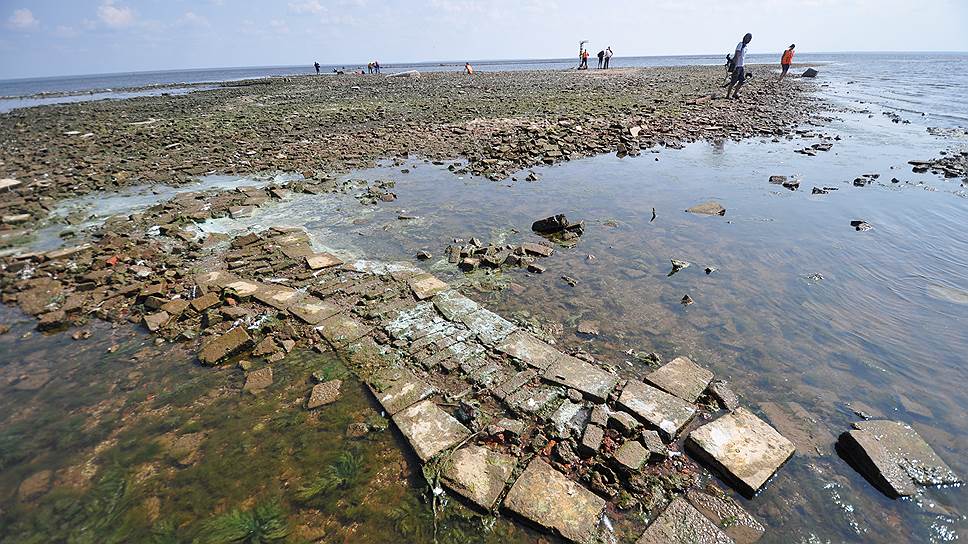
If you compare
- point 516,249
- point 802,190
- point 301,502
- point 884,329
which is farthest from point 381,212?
point 802,190

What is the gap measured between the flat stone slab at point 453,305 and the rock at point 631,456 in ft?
7.96

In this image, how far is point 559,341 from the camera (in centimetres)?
464

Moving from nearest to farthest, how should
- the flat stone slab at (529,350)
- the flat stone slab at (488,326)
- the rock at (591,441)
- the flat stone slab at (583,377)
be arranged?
the rock at (591,441), the flat stone slab at (583,377), the flat stone slab at (529,350), the flat stone slab at (488,326)

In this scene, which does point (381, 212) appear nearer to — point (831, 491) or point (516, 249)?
point (516, 249)

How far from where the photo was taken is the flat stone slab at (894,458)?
2.98 metres

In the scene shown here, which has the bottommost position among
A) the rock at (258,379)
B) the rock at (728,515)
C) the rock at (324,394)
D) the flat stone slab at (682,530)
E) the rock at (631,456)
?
the rock at (728,515)

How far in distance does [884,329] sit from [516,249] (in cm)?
467

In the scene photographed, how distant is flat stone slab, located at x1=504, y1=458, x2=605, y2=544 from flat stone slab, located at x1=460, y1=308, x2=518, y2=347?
1716mm

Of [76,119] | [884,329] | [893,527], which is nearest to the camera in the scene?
[893,527]

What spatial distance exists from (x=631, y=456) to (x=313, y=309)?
13.5ft

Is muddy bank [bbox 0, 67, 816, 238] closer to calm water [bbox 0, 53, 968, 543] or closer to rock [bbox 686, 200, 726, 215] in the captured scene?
calm water [bbox 0, 53, 968, 543]

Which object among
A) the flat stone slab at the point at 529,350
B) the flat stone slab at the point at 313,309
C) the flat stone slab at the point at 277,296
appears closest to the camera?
the flat stone slab at the point at 529,350

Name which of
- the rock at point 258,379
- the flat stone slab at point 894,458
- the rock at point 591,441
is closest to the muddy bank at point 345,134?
the rock at point 258,379

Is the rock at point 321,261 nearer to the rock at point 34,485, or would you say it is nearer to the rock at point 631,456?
the rock at point 34,485
